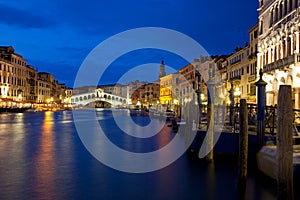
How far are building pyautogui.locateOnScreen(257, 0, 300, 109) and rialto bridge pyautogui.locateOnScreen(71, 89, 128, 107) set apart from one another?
5082 inches

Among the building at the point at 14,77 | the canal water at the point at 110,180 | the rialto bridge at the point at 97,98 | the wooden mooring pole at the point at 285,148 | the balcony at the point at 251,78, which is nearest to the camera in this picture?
the wooden mooring pole at the point at 285,148

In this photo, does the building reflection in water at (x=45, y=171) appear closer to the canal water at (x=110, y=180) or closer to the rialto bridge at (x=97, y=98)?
the canal water at (x=110, y=180)

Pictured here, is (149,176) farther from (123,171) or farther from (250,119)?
(250,119)

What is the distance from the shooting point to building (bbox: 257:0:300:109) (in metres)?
24.0

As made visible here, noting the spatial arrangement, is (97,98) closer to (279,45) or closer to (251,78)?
(251,78)

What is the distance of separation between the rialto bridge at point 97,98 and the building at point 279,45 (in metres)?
129

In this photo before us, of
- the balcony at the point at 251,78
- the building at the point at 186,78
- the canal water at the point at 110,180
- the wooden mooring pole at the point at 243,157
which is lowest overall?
the canal water at the point at 110,180

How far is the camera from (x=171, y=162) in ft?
42.1

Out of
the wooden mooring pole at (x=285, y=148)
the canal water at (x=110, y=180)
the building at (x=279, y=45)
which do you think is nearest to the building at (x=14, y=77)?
the building at (x=279, y=45)

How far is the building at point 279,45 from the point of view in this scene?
24.0 m

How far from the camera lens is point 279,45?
92.3 feet

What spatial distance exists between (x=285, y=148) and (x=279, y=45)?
24256 mm

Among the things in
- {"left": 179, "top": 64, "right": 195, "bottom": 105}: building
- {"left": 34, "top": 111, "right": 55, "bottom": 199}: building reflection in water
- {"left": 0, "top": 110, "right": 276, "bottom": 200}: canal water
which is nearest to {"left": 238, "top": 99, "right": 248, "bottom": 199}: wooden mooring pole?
{"left": 0, "top": 110, "right": 276, "bottom": 200}: canal water

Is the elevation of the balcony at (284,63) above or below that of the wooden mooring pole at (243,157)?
above
